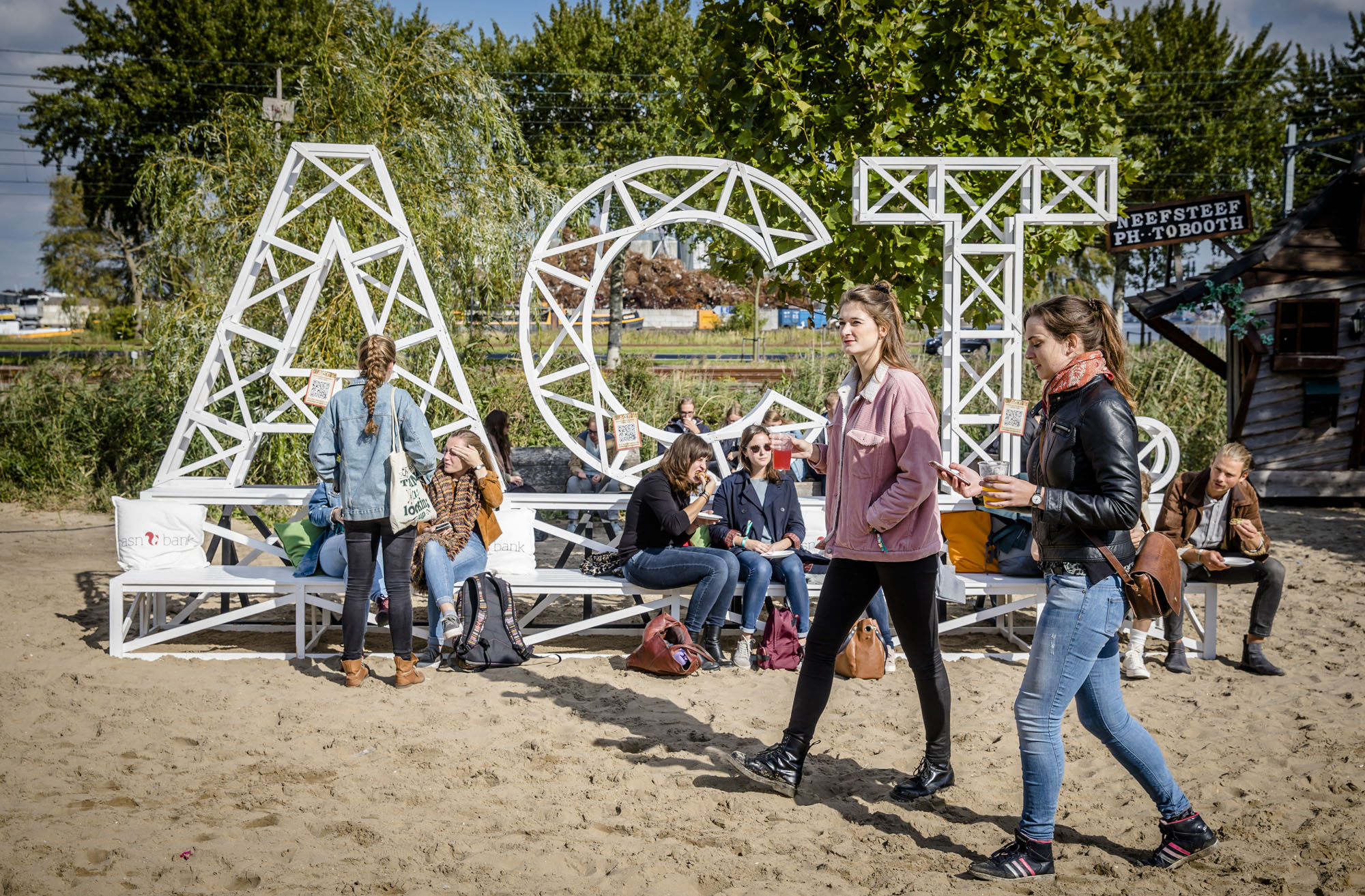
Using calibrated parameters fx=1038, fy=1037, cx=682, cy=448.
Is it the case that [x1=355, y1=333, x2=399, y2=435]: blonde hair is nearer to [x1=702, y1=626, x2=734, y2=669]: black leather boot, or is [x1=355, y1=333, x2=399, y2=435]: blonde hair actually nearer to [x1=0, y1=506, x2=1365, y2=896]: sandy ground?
[x1=0, y1=506, x2=1365, y2=896]: sandy ground

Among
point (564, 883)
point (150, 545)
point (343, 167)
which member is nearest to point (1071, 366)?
point (564, 883)

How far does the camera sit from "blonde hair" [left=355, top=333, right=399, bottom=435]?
16.5 ft

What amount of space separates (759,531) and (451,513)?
1.71 metres

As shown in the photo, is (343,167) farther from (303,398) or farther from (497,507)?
(497,507)

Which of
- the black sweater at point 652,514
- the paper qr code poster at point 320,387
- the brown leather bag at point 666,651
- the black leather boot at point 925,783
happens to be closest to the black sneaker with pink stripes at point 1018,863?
the black leather boot at point 925,783

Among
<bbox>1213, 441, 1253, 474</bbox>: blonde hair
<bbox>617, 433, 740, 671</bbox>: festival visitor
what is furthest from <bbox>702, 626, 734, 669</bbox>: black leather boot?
<bbox>1213, 441, 1253, 474</bbox>: blonde hair

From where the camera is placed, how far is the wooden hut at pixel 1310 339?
1167 cm

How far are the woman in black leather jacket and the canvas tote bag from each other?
2821mm

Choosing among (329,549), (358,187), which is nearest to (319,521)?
(329,549)

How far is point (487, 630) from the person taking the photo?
560 centimetres

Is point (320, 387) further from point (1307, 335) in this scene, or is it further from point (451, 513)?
point (1307, 335)

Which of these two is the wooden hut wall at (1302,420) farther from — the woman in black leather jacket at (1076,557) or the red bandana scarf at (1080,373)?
the red bandana scarf at (1080,373)

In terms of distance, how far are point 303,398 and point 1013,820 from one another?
4.89 metres

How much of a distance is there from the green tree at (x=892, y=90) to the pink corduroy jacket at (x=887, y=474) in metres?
5.27
